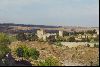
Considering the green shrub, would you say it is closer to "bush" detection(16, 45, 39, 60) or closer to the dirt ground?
"bush" detection(16, 45, 39, 60)

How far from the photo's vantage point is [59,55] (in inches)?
565

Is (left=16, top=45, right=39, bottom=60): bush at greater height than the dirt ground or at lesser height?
greater

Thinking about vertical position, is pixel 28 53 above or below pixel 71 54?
above

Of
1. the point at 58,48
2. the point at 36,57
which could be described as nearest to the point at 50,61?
the point at 36,57

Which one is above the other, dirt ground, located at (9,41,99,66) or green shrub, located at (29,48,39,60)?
green shrub, located at (29,48,39,60)

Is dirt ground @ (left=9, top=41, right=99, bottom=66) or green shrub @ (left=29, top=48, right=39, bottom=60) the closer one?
green shrub @ (left=29, top=48, right=39, bottom=60)

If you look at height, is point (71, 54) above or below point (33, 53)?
below

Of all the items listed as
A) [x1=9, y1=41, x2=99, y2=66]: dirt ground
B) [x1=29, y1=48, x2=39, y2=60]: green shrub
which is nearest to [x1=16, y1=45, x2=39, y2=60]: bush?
[x1=29, y1=48, x2=39, y2=60]: green shrub

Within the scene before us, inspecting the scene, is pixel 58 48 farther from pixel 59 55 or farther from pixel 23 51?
pixel 23 51

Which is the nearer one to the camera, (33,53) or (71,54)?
(33,53)

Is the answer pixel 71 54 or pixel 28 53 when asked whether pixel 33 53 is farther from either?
pixel 71 54

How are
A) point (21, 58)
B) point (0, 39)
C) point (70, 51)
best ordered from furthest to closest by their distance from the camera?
point (70, 51), point (0, 39), point (21, 58)

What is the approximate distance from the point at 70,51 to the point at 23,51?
4078 millimetres

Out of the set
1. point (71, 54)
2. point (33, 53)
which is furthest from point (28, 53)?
point (71, 54)
